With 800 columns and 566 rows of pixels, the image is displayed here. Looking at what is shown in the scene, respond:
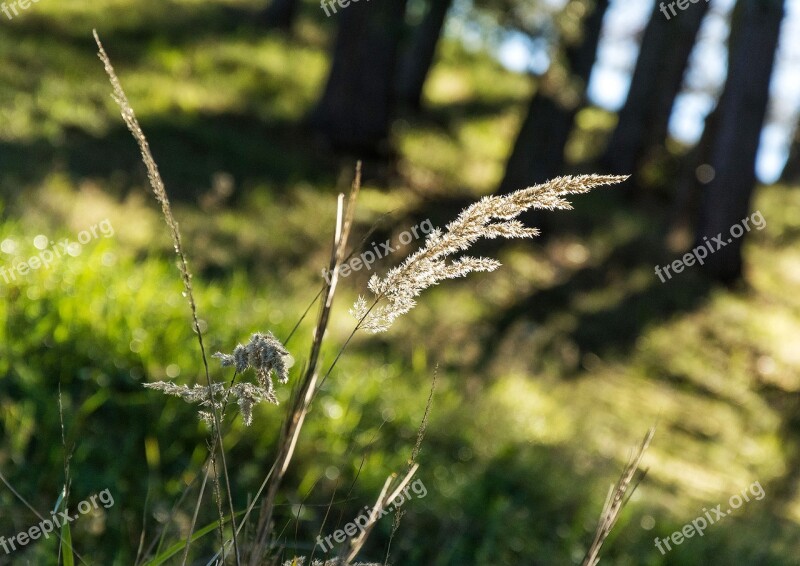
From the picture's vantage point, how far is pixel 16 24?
43.2ft

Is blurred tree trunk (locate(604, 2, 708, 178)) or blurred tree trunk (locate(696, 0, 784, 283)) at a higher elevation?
blurred tree trunk (locate(604, 2, 708, 178))

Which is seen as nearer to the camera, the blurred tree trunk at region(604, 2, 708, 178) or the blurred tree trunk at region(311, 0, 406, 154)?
the blurred tree trunk at region(311, 0, 406, 154)

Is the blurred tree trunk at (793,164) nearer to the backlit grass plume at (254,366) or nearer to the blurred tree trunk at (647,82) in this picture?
the blurred tree trunk at (647,82)

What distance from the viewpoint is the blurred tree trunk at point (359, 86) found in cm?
1265

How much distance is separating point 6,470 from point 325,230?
23.2ft

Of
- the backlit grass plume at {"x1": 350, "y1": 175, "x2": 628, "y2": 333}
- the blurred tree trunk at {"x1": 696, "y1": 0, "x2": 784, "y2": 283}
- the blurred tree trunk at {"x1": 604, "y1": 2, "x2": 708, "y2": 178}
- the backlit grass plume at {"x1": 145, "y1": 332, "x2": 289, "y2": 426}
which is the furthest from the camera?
the blurred tree trunk at {"x1": 604, "y1": 2, "x2": 708, "y2": 178}

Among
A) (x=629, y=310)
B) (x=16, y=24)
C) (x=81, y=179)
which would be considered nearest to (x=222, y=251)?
(x=81, y=179)

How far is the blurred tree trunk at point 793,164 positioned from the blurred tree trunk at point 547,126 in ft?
48.0

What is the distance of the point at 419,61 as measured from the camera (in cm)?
1636

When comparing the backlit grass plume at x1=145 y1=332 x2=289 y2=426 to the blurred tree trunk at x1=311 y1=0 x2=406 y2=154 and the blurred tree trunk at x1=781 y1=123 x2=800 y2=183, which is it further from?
the blurred tree trunk at x1=781 y1=123 x2=800 y2=183

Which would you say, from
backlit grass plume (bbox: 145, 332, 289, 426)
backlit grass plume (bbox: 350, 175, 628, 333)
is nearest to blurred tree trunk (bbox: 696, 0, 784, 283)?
backlit grass plume (bbox: 350, 175, 628, 333)

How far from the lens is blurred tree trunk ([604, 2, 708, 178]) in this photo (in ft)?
56.0

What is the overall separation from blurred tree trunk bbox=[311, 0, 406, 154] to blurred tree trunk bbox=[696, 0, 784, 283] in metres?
4.91

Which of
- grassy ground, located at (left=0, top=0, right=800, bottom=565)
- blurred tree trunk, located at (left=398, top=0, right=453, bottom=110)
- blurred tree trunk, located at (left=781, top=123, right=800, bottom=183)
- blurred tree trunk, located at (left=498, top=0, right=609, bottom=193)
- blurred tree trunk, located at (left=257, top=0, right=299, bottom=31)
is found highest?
blurred tree trunk, located at (left=781, top=123, right=800, bottom=183)
